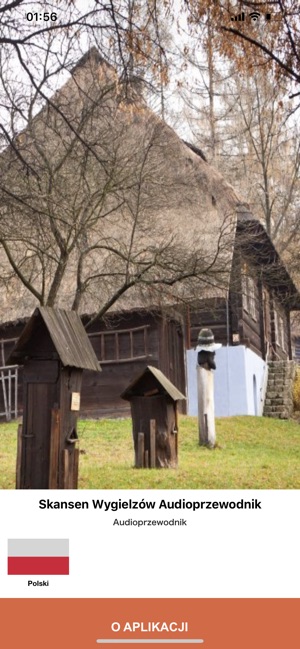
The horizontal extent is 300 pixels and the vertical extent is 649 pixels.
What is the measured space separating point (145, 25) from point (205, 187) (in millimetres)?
10223

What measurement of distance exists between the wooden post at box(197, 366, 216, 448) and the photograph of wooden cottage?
4.03 ft

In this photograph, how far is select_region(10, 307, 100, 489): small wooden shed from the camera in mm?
5250

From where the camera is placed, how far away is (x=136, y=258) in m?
12.2

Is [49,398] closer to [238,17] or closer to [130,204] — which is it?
[238,17]

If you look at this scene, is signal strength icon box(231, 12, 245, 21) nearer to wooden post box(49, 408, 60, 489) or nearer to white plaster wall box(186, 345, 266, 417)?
wooden post box(49, 408, 60, 489)

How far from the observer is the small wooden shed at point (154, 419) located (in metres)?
7.86

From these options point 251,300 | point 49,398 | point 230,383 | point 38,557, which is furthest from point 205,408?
point 38,557

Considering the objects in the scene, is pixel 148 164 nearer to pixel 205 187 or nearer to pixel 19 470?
pixel 205 187

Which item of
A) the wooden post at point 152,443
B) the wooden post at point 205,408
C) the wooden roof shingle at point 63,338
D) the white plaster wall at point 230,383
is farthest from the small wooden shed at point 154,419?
the white plaster wall at point 230,383

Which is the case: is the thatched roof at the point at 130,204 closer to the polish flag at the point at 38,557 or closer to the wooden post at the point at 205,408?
the wooden post at the point at 205,408

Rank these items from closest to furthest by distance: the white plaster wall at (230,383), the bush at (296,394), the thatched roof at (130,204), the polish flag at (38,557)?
the polish flag at (38,557) < the thatched roof at (130,204) < the white plaster wall at (230,383) < the bush at (296,394)

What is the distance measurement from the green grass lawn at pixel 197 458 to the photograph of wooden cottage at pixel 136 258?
4.61ft

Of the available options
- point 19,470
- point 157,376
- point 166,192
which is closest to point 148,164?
point 166,192

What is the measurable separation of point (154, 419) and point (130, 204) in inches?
202
